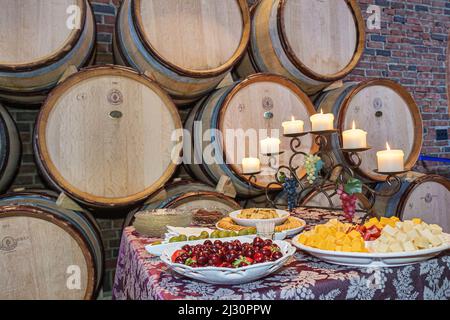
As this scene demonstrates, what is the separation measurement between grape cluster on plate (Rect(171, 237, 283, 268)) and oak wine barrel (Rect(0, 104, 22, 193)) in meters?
1.27

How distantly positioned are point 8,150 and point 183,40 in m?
1.08

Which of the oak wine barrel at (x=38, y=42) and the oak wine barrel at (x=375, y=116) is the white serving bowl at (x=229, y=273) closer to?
the oak wine barrel at (x=38, y=42)

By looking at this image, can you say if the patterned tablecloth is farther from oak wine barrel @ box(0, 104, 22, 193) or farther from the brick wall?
the brick wall

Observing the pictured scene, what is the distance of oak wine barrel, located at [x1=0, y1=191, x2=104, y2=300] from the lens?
5.42ft

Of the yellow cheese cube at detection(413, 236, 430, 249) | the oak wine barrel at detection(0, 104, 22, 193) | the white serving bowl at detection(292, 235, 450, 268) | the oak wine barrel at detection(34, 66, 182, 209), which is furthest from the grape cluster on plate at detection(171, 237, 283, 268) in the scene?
the oak wine barrel at detection(0, 104, 22, 193)

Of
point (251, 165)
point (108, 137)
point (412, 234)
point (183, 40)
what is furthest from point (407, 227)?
point (183, 40)

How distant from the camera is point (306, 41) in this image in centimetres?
253

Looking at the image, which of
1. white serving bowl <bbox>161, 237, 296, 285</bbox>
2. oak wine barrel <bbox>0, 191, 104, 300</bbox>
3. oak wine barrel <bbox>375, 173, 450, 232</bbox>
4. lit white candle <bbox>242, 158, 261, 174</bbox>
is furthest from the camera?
oak wine barrel <bbox>375, 173, 450, 232</bbox>

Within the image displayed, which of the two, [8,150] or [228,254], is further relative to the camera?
[8,150]

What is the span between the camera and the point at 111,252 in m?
2.50

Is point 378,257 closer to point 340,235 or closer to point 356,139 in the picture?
point 340,235

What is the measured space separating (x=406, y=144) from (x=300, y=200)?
103 cm
